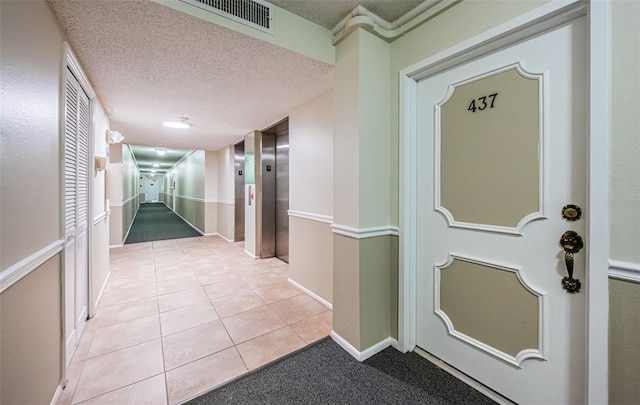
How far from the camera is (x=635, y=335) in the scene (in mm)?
969

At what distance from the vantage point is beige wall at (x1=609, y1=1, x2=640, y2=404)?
96 cm

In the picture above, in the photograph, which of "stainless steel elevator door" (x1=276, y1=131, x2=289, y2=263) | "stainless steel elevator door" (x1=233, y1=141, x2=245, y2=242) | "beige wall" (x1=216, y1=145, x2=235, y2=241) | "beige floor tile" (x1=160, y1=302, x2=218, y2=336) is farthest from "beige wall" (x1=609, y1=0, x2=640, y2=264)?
"beige wall" (x1=216, y1=145, x2=235, y2=241)

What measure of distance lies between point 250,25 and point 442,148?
153 cm

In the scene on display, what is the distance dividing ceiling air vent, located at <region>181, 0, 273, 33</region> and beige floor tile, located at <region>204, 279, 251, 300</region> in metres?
2.70

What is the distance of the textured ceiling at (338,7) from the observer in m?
1.64

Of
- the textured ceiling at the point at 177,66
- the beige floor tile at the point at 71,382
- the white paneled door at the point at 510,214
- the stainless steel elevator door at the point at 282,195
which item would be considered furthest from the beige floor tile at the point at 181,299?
the white paneled door at the point at 510,214

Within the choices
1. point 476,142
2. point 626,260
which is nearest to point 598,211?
point 626,260

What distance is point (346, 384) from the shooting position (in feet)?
5.05

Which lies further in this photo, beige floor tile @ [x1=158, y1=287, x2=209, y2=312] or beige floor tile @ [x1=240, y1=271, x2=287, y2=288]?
beige floor tile @ [x1=240, y1=271, x2=287, y2=288]

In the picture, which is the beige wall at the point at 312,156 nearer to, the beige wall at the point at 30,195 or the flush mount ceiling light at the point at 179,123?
the flush mount ceiling light at the point at 179,123

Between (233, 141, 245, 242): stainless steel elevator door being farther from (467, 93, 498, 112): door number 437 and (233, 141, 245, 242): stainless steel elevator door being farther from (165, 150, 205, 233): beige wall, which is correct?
(467, 93, 498, 112): door number 437

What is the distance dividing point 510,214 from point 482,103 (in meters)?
0.68

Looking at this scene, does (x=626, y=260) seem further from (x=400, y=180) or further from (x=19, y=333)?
(x=19, y=333)

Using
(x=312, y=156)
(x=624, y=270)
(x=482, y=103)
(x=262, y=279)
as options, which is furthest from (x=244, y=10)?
(x=262, y=279)
